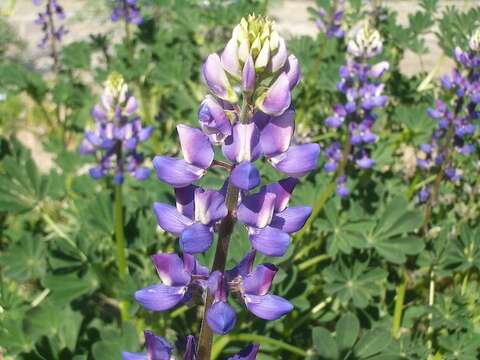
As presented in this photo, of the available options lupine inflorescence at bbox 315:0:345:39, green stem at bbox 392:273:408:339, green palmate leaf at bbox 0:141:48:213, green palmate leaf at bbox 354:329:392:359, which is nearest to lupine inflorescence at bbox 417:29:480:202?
green stem at bbox 392:273:408:339

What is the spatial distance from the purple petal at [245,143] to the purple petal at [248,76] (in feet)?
0.25

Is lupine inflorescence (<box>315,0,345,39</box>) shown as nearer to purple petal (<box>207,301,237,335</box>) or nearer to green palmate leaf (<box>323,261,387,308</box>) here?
green palmate leaf (<box>323,261,387,308</box>)

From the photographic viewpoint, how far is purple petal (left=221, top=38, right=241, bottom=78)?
1328 millimetres

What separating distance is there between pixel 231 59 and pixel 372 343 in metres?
1.18

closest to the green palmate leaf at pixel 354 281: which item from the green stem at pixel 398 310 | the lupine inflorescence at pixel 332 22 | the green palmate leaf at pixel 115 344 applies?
the green stem at pixel 398 310

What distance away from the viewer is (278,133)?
4.53 ft

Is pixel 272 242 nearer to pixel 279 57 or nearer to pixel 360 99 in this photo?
pixel 279 57

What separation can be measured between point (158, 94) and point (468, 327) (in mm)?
2767

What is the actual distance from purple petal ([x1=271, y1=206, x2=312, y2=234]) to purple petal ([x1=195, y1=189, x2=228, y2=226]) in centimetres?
13

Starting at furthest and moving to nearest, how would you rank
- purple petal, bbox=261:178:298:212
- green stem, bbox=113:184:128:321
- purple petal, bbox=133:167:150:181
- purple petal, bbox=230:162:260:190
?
purple petal, bbox=133:167:150:181, green stem, bbox=113:184:128:321, purple petal, bbox=261:178:298:212, purple petal, bbox=230:162:260:190

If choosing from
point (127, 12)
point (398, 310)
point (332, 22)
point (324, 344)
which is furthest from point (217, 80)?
point (332, 22)

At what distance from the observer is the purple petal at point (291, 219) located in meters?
1.43

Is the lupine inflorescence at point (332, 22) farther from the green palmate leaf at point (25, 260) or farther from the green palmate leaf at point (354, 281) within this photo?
the green palmate leaf at point (25, 260)

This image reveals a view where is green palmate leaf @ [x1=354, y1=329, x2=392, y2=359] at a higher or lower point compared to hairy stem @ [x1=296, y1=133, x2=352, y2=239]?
lower
